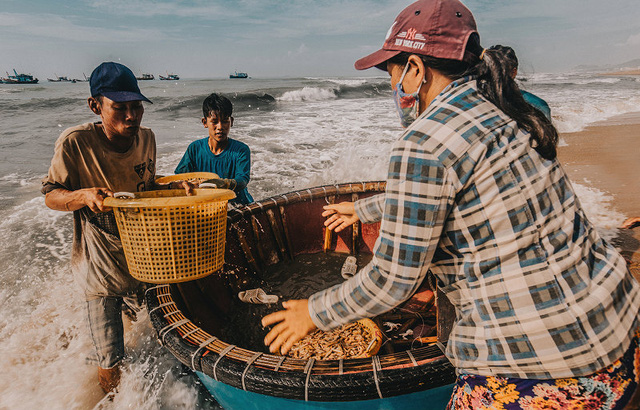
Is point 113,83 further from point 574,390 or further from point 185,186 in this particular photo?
point 574,390

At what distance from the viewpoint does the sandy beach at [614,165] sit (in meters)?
4.63

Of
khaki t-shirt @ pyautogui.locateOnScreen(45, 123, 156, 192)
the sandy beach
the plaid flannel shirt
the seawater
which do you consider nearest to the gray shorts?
the seawater

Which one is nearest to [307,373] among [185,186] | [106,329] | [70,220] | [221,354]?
[221,354]

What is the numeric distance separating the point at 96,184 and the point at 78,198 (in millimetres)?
324

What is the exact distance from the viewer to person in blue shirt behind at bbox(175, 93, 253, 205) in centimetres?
378

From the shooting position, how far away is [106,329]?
251cm

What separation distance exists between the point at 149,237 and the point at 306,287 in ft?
6.30

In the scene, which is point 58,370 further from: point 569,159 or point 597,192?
point 569,159

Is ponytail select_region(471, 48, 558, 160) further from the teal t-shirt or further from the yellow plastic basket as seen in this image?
the teal t-shirt

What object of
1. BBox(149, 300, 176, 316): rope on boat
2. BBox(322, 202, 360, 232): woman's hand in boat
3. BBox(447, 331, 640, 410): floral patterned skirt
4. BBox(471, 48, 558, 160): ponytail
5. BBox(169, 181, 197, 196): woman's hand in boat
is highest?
BBox(471, 48, 558, 160): ponytail

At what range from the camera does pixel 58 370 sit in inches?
128

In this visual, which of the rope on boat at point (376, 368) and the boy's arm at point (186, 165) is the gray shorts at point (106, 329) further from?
the rope on boat at point (376, 368)

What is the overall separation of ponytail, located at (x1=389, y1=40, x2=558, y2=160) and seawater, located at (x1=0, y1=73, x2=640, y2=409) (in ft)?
5.00

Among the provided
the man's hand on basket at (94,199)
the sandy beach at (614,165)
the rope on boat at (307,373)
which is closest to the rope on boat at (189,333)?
the rope on boat at (307,373)
